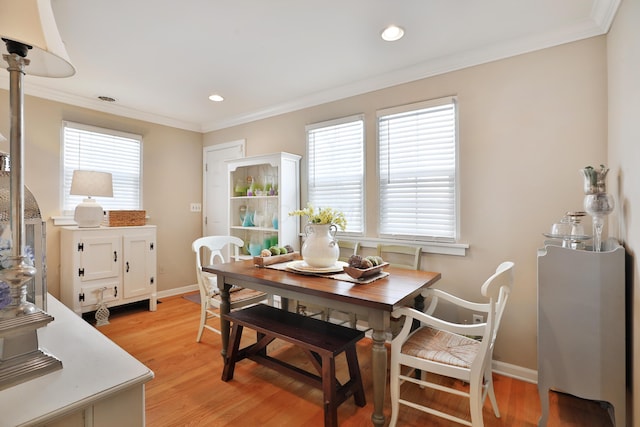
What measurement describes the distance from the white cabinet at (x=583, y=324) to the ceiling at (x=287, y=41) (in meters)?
1.51

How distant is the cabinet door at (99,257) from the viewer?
10.7 ft

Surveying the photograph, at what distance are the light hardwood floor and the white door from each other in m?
2.04

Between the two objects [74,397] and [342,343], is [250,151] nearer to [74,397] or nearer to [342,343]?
[342,343]

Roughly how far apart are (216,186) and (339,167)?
7.12ft

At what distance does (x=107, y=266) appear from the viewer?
3438 mm

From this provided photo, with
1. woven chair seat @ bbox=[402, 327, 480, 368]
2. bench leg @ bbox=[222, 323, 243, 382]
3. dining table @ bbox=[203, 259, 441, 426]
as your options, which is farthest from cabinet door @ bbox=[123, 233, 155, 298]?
woven chair seat @ bbox=[402, 327, 480, 368]

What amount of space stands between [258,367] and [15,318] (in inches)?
78.5

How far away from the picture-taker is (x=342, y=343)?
6.07 ft

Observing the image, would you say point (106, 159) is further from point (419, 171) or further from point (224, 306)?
point (419, 171)

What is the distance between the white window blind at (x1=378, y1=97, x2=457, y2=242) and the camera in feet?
8.72

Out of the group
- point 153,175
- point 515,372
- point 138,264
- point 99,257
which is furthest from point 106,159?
point 515,372

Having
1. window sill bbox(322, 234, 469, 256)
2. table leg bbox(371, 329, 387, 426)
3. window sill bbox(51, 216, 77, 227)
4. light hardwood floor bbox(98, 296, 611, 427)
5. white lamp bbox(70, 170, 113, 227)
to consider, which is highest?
white lamp bbox(70, 170, 113, 227)

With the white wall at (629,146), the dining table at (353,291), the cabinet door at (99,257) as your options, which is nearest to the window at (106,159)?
the cabinet door at (99,257)

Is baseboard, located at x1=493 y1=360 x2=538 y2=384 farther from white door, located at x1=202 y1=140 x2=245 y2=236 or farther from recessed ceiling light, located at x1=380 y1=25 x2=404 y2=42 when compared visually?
white door, located at x1=202 y1=140 x2=245 y2=236
